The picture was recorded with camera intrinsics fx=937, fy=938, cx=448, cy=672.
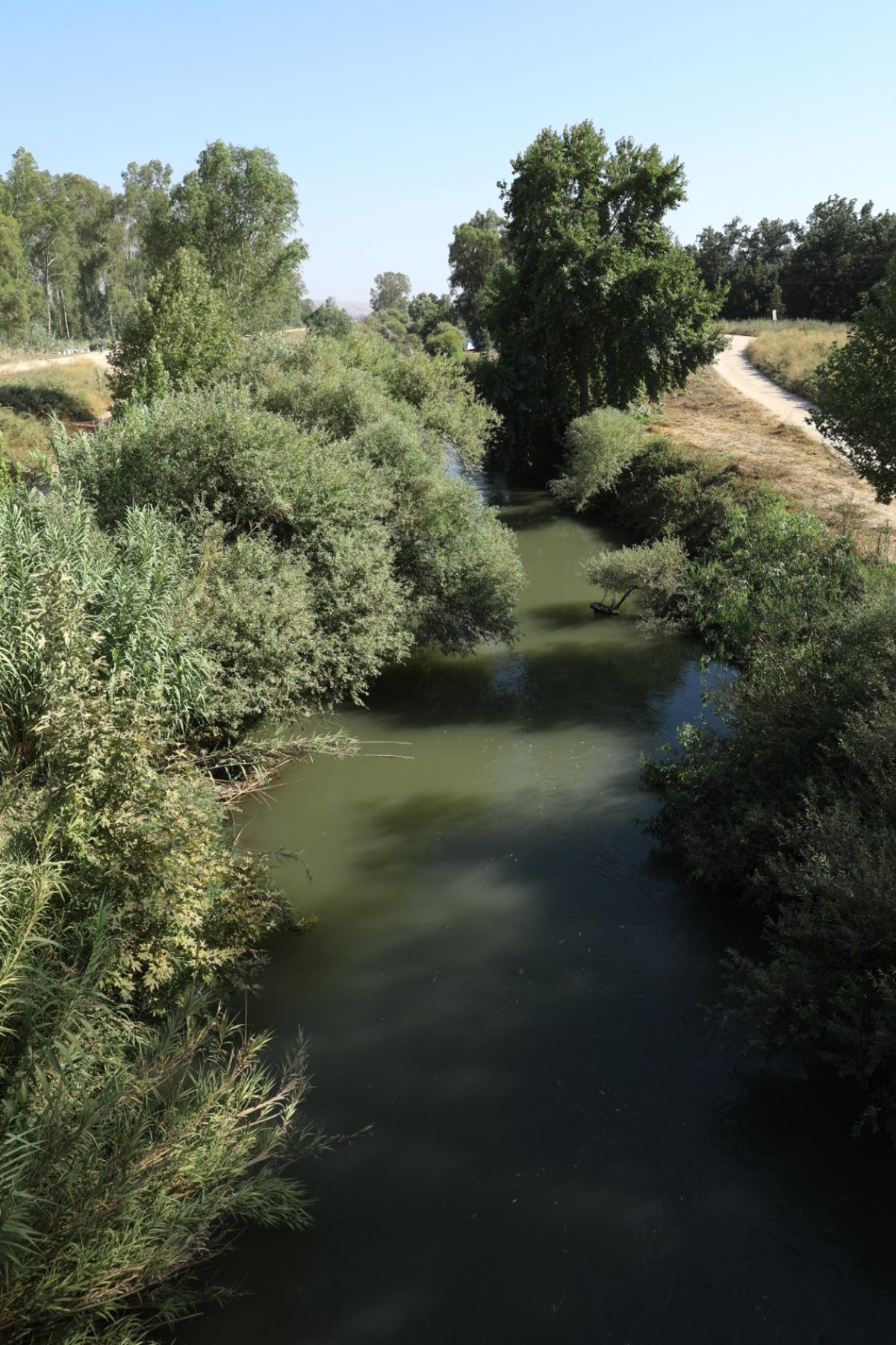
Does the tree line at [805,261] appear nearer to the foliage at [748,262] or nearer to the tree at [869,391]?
the foliage at [748,262]

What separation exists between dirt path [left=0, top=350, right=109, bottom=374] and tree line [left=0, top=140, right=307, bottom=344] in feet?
9.36

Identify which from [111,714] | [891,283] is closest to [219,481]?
[111,714]

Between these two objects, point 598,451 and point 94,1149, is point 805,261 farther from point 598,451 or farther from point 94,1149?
point 94,1149

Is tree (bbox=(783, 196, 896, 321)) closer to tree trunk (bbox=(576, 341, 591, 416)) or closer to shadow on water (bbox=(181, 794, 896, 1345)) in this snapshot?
tree trunk (bbox=(576, 341, 591, 416))

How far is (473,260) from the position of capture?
9200 centimetres

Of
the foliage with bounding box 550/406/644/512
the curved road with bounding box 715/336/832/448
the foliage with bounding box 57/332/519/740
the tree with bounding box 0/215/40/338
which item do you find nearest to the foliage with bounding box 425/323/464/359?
the curved road with bounding box 715/336/832/448

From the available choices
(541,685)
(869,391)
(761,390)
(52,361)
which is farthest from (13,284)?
(869,391)

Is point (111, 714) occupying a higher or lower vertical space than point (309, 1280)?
higher

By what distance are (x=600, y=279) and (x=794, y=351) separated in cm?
1802

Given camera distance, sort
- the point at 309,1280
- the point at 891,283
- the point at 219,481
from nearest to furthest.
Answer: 1. the point at 309,1280
2. the point at 219,481
3. the point at 891,283

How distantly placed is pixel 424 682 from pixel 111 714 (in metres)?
11.8

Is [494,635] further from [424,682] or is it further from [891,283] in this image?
[891,283]

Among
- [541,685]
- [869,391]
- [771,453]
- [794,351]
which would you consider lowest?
[541,685]

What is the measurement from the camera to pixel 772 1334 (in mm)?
6953
